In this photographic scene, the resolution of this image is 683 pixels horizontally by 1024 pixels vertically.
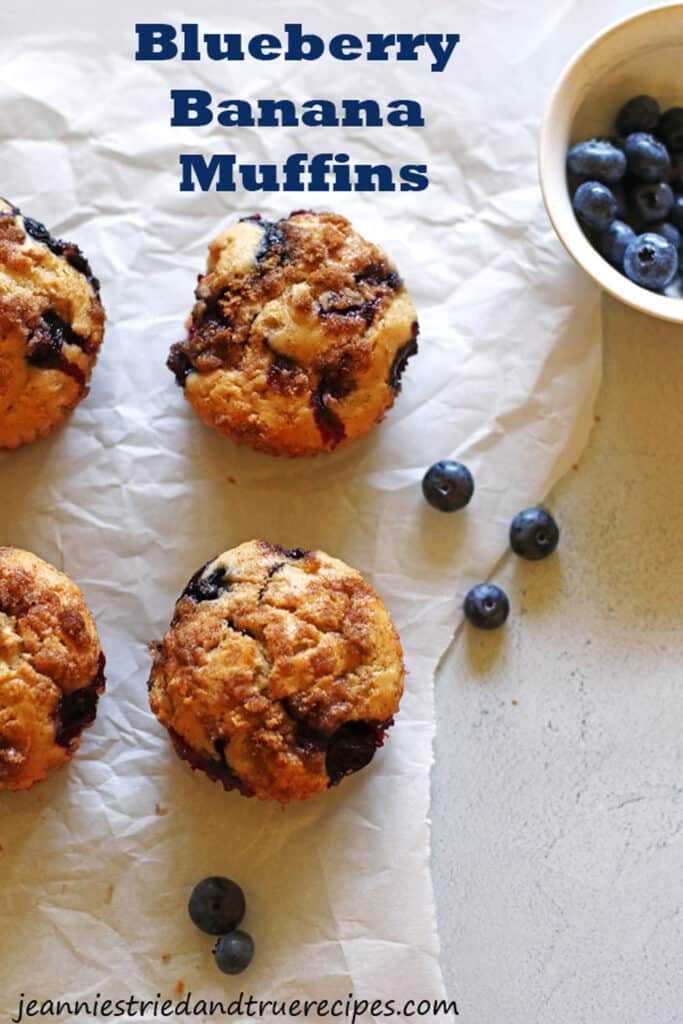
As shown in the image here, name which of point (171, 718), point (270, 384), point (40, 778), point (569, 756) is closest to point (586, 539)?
point (569, 756)

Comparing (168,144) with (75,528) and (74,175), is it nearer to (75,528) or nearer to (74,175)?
(74,175)

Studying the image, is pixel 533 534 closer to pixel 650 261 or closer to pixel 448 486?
pixel 448 486

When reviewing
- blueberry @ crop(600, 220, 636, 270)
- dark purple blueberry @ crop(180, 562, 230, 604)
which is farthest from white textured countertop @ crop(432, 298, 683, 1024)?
dark purple blueberry @ crop(180, 562, 230, 604)

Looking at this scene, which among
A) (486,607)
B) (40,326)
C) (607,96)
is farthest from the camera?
(607,96)

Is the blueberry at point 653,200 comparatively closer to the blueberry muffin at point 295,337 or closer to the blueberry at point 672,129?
the blueberry at point 672,129

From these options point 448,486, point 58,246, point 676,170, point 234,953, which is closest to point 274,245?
point 58,246

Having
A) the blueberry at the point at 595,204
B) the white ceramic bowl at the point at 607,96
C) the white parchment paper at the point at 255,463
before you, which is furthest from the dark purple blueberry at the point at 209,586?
the blueberry at the point at 595,204
